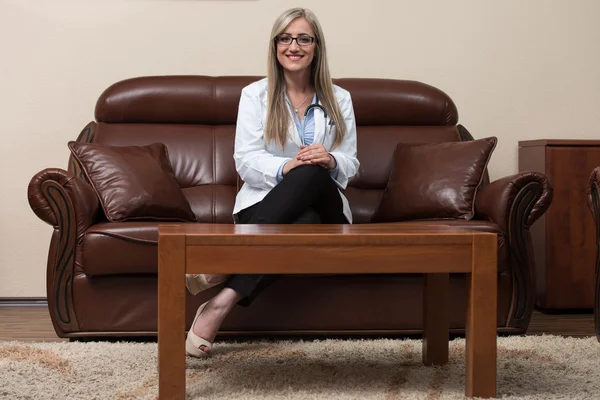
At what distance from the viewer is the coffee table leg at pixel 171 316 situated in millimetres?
1746

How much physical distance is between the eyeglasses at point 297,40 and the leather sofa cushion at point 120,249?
0.76 metres

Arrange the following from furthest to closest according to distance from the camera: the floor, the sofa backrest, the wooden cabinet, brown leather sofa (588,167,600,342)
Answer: the wooden cabinet → the sofa backrest → the floor → brown leather sofa (588,167,600,342)

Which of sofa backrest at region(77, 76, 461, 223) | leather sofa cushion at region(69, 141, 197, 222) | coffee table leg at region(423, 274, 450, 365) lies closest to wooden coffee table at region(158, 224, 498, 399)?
coffee table leg at region(423, 274, 450, 365)

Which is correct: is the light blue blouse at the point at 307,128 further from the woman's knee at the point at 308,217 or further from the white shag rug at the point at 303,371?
the white shag rug at the point at 303,371

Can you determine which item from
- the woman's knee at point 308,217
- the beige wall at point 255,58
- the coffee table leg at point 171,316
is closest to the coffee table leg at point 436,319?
the woman's knee at point 308,217

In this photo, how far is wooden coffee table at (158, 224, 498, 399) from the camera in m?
1.75

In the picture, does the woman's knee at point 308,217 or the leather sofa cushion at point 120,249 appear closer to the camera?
the woman's knee at point 308,217

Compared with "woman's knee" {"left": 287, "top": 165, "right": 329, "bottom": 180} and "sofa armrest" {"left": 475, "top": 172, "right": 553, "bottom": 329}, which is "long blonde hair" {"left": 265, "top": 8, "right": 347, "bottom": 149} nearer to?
"woman's knee" {"left": 287, "top": 165, "right": 329, "bottom": 180}

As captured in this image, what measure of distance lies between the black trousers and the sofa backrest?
29.3 inches

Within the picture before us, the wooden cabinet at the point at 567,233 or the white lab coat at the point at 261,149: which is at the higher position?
the white lab coat at the point at 261,149

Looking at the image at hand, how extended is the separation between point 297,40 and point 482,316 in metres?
1.26

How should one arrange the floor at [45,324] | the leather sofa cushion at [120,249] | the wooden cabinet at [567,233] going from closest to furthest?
the leather sofa cushion at [120,249], the floor at [45,324], the wooden cabinet at [567,233]

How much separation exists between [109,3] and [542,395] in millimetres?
2687

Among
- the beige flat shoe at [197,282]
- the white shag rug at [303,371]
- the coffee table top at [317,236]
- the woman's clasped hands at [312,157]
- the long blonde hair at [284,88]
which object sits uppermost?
the long blonde hair at [284,88]
